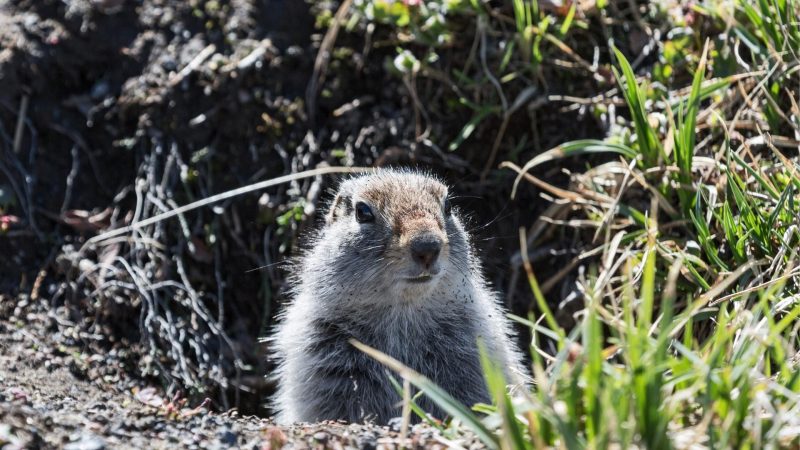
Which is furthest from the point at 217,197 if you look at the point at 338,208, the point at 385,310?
the point at 385,310

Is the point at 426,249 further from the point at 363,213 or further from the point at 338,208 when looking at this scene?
the point at 338,208

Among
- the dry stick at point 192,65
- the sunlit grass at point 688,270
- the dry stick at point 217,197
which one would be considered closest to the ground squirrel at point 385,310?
the sunlit grass at point 688,270

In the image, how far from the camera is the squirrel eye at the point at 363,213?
4923mm

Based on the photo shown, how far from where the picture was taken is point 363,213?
16.3 feet

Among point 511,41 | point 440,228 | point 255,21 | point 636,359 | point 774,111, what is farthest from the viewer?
point 255,21

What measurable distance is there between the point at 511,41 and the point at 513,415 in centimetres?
404

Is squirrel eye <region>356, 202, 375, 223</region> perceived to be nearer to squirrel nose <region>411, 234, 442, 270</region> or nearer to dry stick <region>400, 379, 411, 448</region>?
squirrel nose <region>411, 234, 442, 270</region>

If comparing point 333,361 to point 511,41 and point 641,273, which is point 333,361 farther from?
point 511,41

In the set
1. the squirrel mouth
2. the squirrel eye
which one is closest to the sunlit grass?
the squirrel mouth

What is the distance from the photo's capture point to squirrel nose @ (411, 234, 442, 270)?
444cm

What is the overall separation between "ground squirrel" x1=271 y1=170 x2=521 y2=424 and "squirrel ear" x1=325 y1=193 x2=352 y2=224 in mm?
12

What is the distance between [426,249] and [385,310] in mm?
635

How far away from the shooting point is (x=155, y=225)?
637cm

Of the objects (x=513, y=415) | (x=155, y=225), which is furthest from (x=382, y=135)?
(x=513, y=415)
